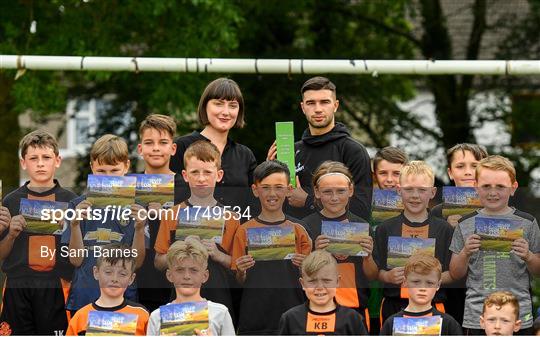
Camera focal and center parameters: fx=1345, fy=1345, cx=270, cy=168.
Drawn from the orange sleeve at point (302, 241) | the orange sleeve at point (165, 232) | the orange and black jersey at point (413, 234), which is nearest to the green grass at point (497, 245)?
the orange and black jersey at point (413, 234)

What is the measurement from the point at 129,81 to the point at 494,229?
26.9 feet

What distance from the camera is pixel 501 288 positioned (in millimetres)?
7309

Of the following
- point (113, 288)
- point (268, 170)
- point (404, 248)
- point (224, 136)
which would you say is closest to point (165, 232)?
point (113, 288)

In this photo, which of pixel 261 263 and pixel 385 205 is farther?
pixel 385 205

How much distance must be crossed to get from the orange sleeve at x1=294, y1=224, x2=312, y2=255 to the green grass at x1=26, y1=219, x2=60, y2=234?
1342 millimetres

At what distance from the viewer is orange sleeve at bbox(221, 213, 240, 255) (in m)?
7.46

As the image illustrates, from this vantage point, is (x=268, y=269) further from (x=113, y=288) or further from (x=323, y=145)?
(x=323, y=145)

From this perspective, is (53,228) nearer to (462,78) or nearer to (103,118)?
(103,118)

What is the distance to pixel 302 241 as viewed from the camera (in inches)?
292

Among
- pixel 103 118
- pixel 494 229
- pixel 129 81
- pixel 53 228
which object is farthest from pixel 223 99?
pixel 103 118

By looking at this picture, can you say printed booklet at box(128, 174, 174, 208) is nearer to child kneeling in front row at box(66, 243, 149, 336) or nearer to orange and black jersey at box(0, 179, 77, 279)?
child kneeling in front row at box(66, 243, 149, 336)

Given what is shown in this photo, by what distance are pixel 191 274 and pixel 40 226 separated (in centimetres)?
94

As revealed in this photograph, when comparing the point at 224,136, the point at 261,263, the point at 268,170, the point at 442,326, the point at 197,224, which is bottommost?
the point at 442,326

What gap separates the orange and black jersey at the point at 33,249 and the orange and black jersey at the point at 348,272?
4.49 ft
